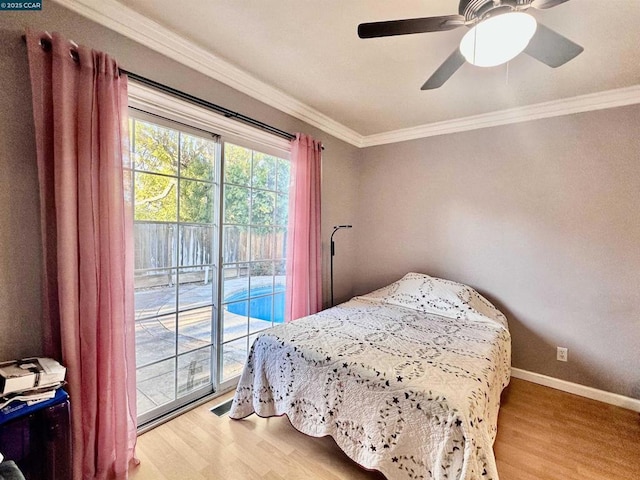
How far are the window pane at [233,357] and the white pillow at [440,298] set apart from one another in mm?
1356

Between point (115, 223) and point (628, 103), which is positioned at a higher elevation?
point (628, 103)

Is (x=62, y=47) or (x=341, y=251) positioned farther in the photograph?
(x=341, y=251)

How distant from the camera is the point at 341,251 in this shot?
3434 millimetres

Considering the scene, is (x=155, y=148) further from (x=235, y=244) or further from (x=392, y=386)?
(x=392, y=386)

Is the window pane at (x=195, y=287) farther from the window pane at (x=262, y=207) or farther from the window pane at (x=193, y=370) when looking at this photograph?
the window pane at (x=262, y=207)

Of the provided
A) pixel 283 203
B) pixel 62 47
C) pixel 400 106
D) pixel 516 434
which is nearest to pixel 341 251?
pixel 283 203

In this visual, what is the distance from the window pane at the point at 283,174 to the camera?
8.87ft

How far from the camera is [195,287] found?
211cm

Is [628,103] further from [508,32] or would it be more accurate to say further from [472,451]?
[472,451]

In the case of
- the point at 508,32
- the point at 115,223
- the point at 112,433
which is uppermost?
the point at 508,32

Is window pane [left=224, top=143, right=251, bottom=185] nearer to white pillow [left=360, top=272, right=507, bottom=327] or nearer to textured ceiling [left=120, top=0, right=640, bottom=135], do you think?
textured ceiling [left=120, top=0, right=640, bottom=135]

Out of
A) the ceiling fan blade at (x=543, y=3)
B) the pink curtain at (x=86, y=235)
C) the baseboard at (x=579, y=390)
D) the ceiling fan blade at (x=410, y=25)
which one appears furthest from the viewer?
the baseboard at (x=579, y=390)

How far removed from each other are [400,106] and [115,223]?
2.46 m

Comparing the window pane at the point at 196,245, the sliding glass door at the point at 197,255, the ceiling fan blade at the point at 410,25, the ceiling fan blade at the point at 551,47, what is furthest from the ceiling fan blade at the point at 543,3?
the window pane at the point at 196,245
